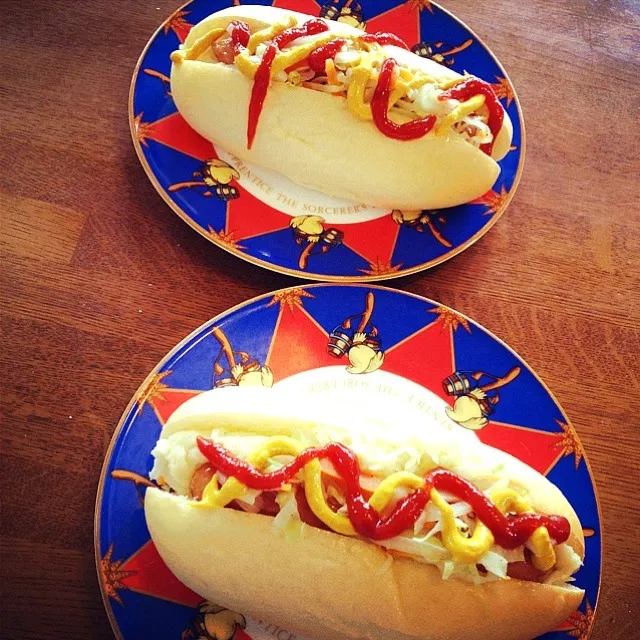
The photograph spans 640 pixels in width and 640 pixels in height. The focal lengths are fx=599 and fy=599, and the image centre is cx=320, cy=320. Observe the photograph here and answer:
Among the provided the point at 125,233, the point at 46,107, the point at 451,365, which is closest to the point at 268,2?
the point at 46,107

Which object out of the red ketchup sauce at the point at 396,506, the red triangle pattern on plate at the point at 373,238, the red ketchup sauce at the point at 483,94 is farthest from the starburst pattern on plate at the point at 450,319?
the red ketchup sauce at the point at 483,94

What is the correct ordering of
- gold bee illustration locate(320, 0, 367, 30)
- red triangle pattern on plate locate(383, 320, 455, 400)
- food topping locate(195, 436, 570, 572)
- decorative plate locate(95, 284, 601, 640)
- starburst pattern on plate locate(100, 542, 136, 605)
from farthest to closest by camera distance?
gold bee illustration locate(320, 0, 367, 30), red triangle pattern on plate locate(383, 320, 455, 400), decorative plate locate(95, 284, 601, 640), starburst pattern on plate locate(100, 542, 136, 605), food topping locate(195, 436, 570, 572)

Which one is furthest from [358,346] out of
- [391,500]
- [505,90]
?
[505,90]

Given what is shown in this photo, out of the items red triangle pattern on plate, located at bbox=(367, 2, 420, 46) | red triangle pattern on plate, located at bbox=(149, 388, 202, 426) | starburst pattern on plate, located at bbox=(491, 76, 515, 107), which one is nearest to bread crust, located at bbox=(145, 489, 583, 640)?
red triangle pattern on plate, located at bbox=(149, 388, 202, 426)

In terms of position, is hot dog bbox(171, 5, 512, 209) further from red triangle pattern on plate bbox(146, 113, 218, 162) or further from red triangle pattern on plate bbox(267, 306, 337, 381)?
red triangle pattern on plate bbox(267, 306, 337, 381)

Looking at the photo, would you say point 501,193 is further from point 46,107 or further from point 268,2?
point 46,107

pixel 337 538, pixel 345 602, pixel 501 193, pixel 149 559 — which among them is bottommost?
pixel 149 559
